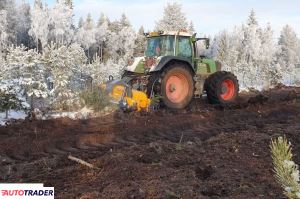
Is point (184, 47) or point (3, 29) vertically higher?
point (3, 29)

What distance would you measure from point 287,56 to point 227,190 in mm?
82482

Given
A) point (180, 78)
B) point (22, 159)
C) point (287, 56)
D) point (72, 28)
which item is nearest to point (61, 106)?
point (180, 78)

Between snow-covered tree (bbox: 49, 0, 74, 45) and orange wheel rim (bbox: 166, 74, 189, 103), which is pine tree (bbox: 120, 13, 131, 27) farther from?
orange wheel rim (bbox: 166, 74, 189, 103)

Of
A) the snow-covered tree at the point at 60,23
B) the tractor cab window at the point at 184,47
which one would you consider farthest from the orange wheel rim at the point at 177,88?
the snow-covered tree at the point at 60,23

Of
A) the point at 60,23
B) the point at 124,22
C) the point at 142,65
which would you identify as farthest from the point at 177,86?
the point at 124,22

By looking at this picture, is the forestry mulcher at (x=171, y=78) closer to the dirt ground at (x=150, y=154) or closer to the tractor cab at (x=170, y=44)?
the tractor cab at (x=170, y=44)

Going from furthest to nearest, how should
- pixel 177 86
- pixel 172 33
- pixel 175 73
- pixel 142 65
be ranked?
pixel 142 65, pixel 172 33, pixel 177 86, pixel 175 73

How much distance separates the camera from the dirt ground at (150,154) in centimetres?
484

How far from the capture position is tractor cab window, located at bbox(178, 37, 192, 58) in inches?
514

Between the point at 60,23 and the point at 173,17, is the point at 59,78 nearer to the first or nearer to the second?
the point at 173,17

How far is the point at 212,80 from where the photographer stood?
1355 centimetres

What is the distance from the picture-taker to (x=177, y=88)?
1278cm

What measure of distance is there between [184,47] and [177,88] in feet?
4.38

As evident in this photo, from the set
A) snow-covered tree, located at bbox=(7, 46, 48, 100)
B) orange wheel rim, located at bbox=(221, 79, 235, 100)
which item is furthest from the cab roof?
snow-covered tree, located at bbox=(7, 46, 48, 100)
